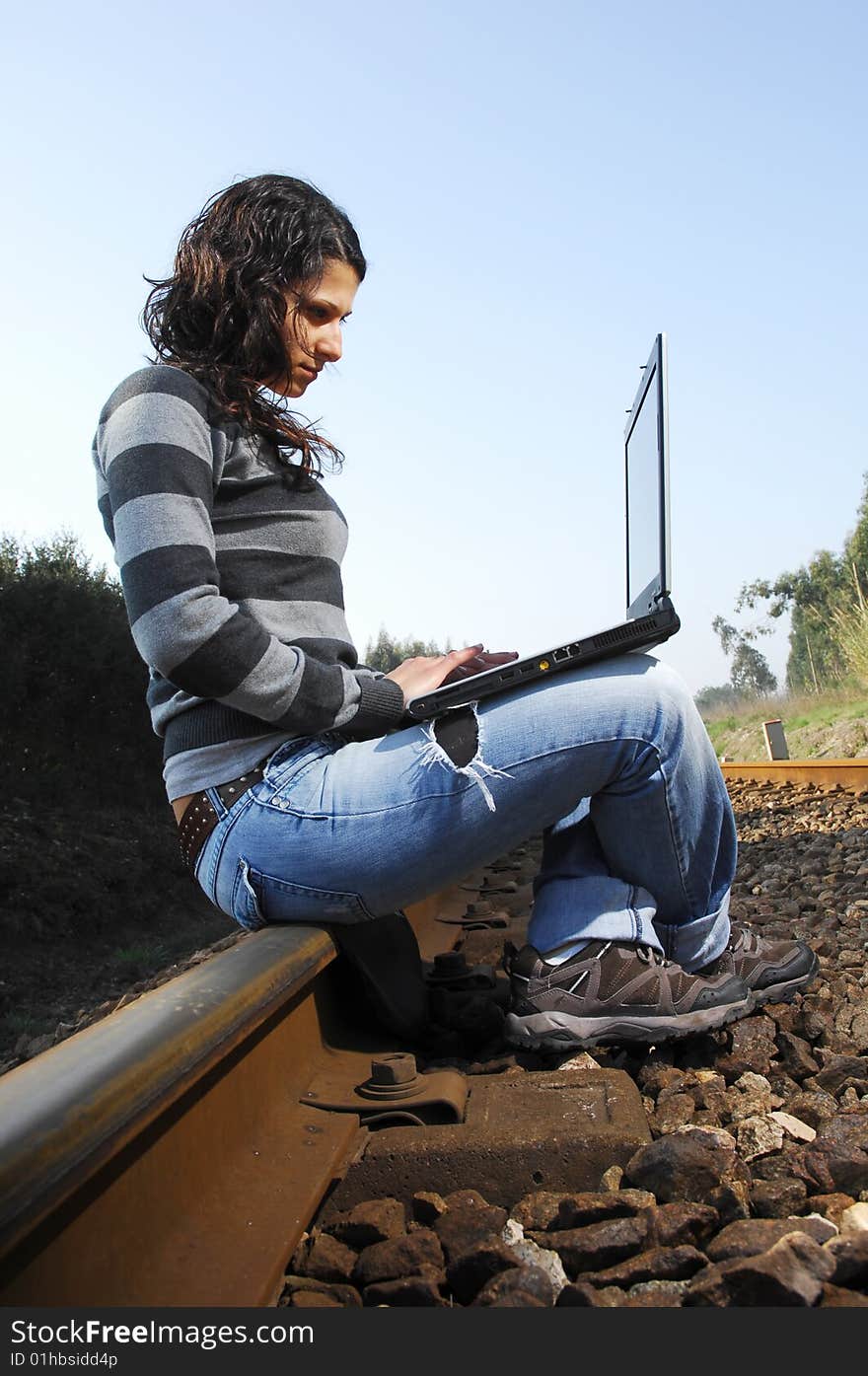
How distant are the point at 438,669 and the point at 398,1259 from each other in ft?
3.67

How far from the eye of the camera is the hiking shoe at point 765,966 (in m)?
2.11

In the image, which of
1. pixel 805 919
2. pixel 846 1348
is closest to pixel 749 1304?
pixel 846 1348

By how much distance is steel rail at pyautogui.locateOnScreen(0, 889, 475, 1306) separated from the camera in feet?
3.29

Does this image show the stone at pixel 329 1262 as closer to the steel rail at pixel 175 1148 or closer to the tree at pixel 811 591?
the steel rail at pixel 175 1148

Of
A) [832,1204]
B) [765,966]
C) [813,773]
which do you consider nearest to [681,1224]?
[832,1204]

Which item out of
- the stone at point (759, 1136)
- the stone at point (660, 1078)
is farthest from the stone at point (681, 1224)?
the stone at point (660, 1078)

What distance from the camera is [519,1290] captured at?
115cm

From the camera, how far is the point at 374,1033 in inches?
84.0

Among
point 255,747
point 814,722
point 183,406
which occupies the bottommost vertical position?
point 814,722

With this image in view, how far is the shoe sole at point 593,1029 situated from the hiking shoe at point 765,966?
0.19m

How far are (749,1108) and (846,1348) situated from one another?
0.65m

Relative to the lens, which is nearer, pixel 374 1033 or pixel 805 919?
pixel 374 1033

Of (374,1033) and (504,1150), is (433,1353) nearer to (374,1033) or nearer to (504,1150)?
(504,1150)

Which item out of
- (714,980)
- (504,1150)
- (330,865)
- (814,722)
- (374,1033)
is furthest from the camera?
(814,722)
